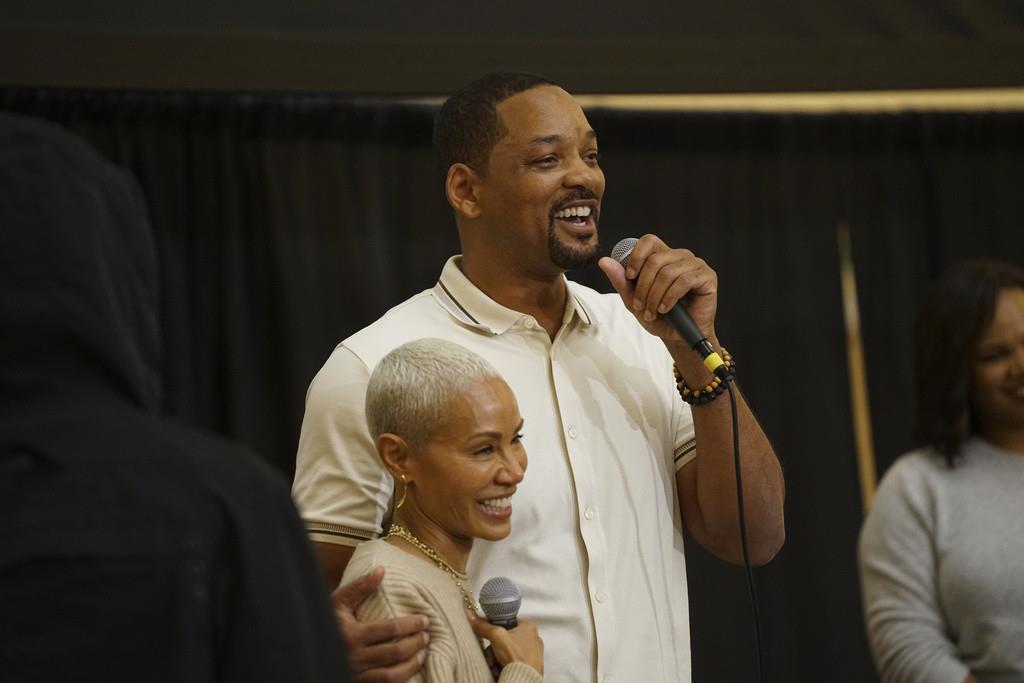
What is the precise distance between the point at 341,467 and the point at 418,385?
9.3 inches

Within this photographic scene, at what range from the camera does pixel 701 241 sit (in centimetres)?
463

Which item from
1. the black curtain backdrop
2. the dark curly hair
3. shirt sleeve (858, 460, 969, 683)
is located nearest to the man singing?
shirt sleeve (858, 460, 969, 683)

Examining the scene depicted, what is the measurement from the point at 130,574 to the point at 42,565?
0.22 ft

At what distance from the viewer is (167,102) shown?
416 centimetres

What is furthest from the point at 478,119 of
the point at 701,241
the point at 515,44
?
the point at 701,241

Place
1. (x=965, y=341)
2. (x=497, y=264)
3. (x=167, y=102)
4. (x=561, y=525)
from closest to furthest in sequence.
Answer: (x=561, y=525)
(x=497, y=264)
(x=965, y=341)
(x=167, y=102)

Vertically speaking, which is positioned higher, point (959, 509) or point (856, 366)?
point (856, 366)

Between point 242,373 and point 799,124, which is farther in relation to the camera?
point 799,124

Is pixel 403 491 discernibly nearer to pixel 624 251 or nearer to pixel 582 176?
pixel 624 251

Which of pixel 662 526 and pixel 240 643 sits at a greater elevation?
pixel 240 643

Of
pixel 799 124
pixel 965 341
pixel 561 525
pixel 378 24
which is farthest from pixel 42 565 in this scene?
pixel 799 124

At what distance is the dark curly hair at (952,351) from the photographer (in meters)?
3.12

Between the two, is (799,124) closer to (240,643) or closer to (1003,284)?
(1003,284)

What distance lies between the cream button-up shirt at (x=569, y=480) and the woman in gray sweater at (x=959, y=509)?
2.62 feet
